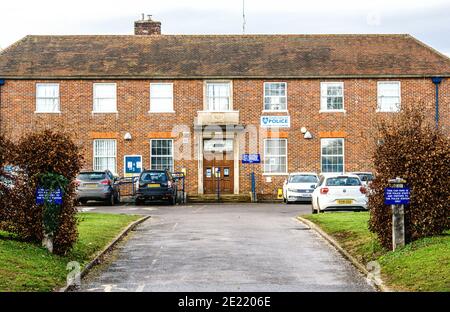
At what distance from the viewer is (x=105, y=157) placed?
42.5 metres

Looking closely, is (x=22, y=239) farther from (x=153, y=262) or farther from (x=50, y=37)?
(x=50, y=37)

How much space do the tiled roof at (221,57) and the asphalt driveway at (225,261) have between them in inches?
740

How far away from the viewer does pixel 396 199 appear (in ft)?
52.8

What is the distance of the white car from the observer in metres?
27.9

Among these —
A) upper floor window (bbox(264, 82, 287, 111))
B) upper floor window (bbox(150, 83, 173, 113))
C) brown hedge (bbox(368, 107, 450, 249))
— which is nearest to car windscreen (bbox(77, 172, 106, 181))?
upper floor window (bbox(150, 83, 173, 113))

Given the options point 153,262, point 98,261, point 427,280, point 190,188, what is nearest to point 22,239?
point 98,261

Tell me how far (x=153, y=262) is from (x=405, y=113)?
19.5 feet

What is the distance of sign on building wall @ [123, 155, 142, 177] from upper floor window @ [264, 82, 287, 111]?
686cm

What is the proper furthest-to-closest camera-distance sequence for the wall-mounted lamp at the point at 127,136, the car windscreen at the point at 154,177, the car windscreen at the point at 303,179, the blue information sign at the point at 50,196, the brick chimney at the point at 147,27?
the brick chimney at the point at 147,27 < the wall-mounted lamp at the point at 127,136 < the car windscreen at the point at 303,179 < the car windscreen at the point at 154,177 < the blue information sign at the point at 50,196

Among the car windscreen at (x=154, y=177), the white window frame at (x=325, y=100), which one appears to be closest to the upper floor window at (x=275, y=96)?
the white window frame at (x=325, y=100)

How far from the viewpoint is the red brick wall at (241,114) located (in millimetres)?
42656

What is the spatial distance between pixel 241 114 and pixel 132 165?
19.6 feet

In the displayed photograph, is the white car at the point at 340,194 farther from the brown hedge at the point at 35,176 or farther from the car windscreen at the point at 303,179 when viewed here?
the brown hedge at the point at 35,176

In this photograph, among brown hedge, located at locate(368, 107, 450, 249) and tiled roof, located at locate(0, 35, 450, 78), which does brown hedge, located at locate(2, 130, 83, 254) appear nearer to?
brown hedge, located at locate(368, 107, 450, 249)
